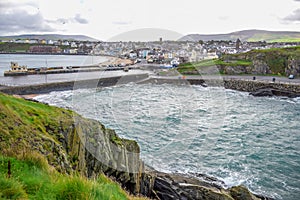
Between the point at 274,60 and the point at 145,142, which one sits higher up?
the point at 274,60

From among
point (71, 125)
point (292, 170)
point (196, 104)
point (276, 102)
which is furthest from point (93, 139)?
point (276, 102)

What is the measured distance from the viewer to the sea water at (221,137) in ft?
51.6

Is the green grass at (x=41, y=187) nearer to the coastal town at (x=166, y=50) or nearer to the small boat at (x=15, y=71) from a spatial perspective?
the coastal town at (x=166, y=50)

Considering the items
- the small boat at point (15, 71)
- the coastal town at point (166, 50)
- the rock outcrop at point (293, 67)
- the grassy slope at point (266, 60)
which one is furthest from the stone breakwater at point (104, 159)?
the small boat at point (15, 71)

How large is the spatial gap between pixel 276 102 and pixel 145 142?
85.4ft

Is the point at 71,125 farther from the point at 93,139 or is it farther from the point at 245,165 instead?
the point at 245,165

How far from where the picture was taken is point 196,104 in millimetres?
35594

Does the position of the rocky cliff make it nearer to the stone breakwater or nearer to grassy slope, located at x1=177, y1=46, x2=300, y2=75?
grassy slope, located at x1=177, y1=46, x2=300, y2=75

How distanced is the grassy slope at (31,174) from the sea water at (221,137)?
9398 mm

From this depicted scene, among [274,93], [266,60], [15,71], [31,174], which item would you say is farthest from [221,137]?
[15,71]

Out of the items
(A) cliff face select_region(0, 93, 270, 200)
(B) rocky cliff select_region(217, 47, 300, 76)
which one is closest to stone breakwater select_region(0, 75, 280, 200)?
(A) cliff face select_region(0, 93, 270, 200)

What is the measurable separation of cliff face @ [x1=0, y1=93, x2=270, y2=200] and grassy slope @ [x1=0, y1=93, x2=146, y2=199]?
3cm

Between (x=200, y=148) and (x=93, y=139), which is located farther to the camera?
(x=200, y=148)

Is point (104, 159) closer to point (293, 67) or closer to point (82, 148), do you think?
point (82, 148)
